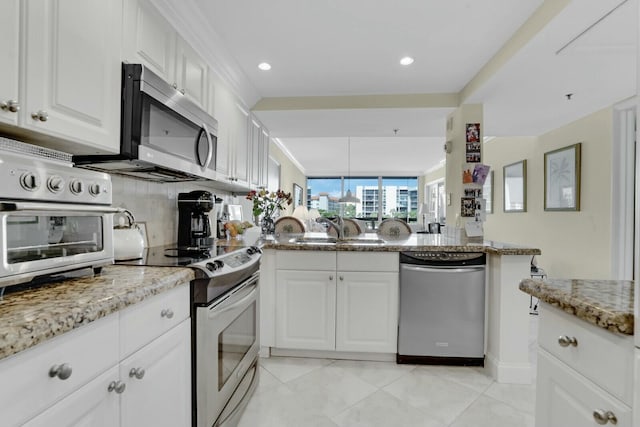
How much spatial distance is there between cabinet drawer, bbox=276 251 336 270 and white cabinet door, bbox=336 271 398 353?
13 centimetres

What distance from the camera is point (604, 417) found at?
28.0 inches

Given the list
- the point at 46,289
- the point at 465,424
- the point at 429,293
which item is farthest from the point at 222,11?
the point at 465,424

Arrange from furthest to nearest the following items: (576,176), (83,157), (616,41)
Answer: (576,176)
(616,41)
(83,157)

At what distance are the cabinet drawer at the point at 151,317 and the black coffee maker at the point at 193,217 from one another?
832 millimetres

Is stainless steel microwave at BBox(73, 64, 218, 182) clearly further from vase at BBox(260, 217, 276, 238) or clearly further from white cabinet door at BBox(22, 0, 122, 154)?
vase at BBox(260, 217, 276, 238)

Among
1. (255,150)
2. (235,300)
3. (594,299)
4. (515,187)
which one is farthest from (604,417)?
(515,187)

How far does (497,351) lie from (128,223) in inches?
94.5

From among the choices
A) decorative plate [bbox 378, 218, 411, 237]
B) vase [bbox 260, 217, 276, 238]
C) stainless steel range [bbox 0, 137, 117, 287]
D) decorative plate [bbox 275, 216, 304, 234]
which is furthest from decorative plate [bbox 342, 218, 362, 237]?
stainless steel range [bbox 0, 137, 117, 287]

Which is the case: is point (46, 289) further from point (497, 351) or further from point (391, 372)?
point (497, 351)

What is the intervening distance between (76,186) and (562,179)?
4784mm

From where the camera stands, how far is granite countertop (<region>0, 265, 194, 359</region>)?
0.59 meters

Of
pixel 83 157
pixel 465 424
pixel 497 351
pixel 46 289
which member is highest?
pixel 83 157

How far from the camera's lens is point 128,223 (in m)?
1.66

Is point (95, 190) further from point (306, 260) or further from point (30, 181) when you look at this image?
point (306, 260)
